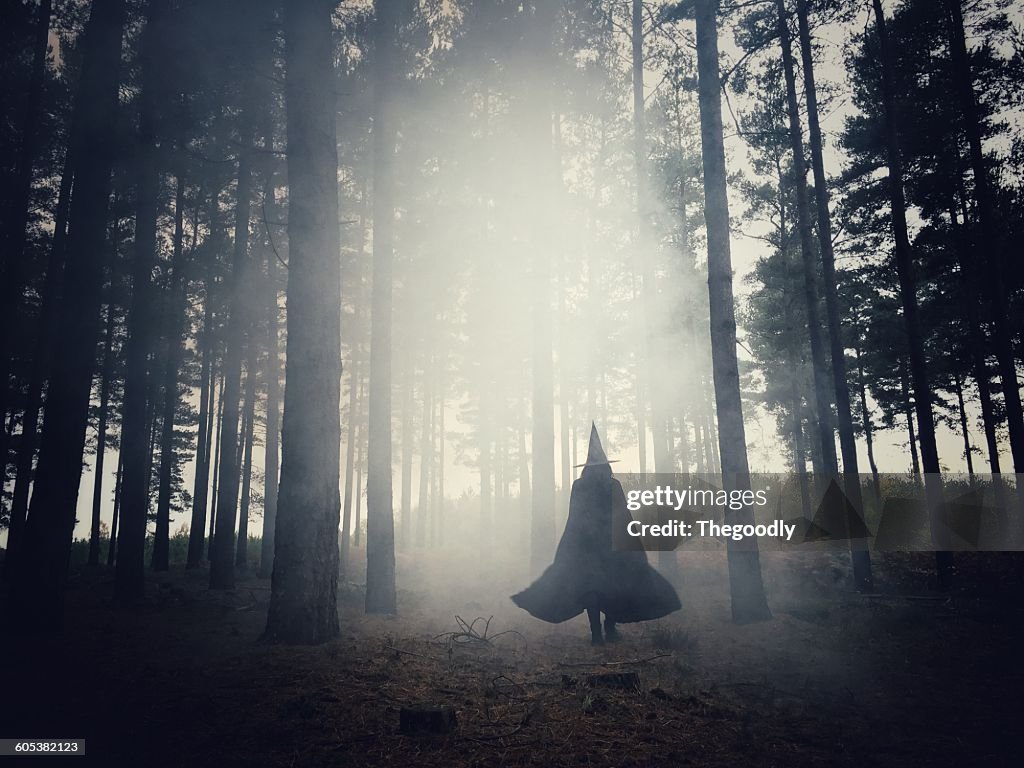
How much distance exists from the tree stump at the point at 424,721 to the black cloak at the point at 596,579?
311cm

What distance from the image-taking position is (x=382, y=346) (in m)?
11.6

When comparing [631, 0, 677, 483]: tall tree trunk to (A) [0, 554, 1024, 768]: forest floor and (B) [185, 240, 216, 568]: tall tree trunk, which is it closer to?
(A) [0, 554, 1024, 768]: forest floor

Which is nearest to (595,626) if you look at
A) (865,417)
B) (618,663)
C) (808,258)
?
(618,663)

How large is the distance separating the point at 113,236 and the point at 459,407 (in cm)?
1962

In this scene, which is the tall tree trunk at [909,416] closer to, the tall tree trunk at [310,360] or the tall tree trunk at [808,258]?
the tall tree trunk at [808,258]

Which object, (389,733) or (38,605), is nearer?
(389,733)

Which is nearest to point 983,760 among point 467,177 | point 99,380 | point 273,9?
point 273,9

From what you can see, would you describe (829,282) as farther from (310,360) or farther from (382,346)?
(310,360)

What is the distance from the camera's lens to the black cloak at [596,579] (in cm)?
713

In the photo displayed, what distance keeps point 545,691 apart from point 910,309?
1211 cm

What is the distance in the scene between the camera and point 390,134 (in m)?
12.3

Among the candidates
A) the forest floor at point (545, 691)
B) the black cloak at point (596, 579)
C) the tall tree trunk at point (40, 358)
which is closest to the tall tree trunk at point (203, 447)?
the tall tree trunk at point (40, 358)

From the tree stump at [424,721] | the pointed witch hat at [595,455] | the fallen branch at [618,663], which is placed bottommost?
the fallen branch at [618,663]

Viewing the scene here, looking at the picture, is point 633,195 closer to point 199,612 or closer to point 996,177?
point 996,177
